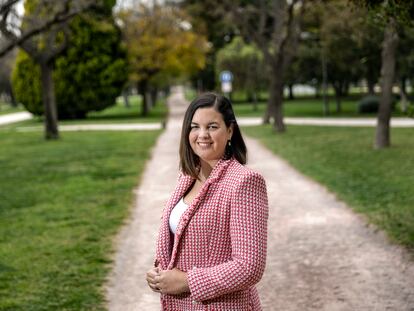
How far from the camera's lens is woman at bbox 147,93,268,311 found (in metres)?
2.12

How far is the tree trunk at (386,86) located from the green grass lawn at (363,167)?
1.33ft

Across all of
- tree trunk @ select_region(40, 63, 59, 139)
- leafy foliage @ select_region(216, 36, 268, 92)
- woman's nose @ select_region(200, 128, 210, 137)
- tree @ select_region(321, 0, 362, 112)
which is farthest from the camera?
leafy foliage @ select_region(216, 36, 268, 92)

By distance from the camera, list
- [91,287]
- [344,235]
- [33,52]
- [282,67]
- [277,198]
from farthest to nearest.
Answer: [282,67], [33,52], [277,198], [344,235], [91,287]

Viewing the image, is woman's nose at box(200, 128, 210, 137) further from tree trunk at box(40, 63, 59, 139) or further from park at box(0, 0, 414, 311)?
tree trunk at box(40, 63, 59, 139)

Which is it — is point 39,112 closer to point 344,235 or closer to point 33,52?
point 33,52

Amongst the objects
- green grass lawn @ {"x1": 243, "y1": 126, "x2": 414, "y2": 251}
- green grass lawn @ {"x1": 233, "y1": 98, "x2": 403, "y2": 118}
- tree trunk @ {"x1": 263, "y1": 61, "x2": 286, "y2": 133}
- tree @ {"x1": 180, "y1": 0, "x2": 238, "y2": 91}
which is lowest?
green grass lawn @ {"x1": 233, "y1": 98, "x2": 403, "y2": 118}

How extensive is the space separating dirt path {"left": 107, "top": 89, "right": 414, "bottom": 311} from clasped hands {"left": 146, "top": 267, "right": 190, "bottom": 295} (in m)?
3.01

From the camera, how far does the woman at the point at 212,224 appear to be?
2.12m

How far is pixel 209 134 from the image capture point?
234 centimetres

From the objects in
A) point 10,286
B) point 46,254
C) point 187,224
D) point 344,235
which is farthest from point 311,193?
point 187,224

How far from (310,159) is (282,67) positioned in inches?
395

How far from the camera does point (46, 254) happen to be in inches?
274

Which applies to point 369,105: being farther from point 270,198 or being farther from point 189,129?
point 189,129

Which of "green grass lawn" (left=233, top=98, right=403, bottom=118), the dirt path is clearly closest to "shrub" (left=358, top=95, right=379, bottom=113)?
"green grass lawn" (left=233, top=98, right=403, bottom=118)
